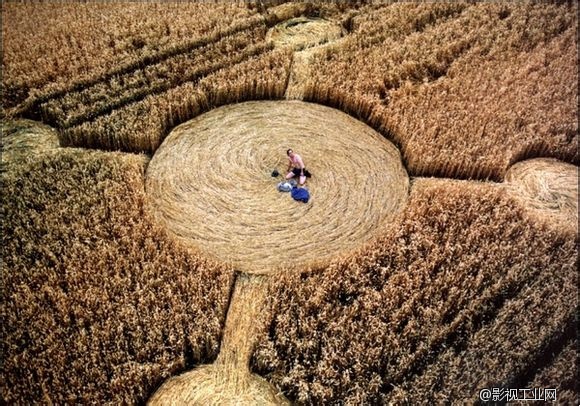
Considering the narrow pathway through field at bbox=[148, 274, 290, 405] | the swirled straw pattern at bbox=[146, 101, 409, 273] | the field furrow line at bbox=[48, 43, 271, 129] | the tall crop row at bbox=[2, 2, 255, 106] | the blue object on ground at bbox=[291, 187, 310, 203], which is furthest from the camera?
the tall crop row at bbox=[2, 2, 255, 106]

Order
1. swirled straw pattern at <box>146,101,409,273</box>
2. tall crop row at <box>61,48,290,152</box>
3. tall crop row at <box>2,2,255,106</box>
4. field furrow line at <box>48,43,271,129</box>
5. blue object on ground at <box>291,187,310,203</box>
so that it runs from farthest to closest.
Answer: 1. tall crop row at <box>2,2,255,106</box>
2. field furrow line at <box>48,43,271,129</box>
3. tall crop row at <box>61,48,290,152</box>
4. blue object on ground at <box>291,187,310,203</box>
5. swirled straw pattern at <box>146,101,409,273</box>

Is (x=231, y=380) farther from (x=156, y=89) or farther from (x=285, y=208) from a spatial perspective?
(x=156, y=89)

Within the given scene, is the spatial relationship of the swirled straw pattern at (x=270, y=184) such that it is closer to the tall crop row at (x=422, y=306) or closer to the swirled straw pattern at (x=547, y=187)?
the tall crop row at (x=422, y=306)

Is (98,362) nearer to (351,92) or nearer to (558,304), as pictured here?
(558,304)

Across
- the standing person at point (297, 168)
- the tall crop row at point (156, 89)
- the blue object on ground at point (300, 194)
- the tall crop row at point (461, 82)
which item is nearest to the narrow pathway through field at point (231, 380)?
the blue object on ground at point (300, 194)
